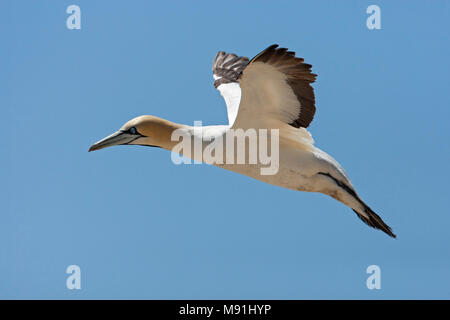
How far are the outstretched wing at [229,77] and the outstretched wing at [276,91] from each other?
1.42 meters

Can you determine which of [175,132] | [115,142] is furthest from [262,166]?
[115,142]

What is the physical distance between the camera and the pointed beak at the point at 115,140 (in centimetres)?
1021

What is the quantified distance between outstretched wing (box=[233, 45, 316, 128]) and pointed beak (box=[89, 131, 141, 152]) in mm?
1522

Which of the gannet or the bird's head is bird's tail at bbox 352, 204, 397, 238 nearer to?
the gannet

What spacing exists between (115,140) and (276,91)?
8.07 feet

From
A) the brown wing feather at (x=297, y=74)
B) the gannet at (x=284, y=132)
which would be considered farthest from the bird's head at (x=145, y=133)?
the brown wing feather at (x=297, y=74)

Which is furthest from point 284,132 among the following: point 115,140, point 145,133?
point 115,140

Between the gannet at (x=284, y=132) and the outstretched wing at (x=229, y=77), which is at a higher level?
the outstretched wing at (x=229, y=77)

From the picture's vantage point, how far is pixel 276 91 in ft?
31.9

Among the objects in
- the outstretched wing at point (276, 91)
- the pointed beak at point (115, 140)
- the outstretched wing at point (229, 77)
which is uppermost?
the outstretched wing at point (229, 77)

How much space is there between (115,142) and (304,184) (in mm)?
2809

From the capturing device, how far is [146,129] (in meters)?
10.1

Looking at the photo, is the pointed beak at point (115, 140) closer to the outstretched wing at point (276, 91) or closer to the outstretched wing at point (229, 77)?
the outstretched wing at point (276, 91)

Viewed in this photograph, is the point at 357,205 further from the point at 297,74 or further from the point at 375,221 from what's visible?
the point at 297,74
